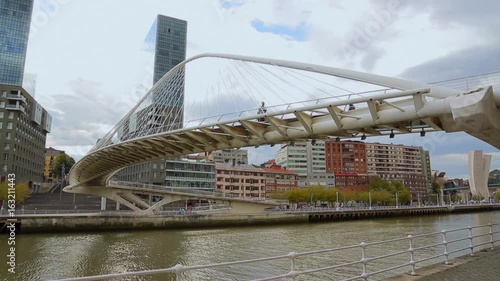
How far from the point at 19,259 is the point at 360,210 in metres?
58.4

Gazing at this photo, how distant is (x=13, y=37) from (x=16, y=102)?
14.6 meters

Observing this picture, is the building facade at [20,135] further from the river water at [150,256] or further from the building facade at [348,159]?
the building facade at [348,159]

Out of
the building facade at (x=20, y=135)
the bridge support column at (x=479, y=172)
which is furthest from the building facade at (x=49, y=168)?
the bridge support column at (x=479, y=172)

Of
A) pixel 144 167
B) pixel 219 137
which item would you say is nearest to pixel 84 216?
pixel 219 137

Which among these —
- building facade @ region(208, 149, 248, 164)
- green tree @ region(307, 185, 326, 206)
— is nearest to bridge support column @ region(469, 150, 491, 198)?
green tree @ region(307, 185, 326, 206)

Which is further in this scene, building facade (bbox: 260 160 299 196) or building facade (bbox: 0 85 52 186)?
building facade (bbox: 260 160 299 196)

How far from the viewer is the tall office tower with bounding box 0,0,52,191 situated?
242 ft

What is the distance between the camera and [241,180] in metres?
92.6

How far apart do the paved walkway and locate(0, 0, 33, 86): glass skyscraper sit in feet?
292

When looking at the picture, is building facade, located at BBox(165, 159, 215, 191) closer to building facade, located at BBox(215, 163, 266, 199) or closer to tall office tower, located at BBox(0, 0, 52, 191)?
building facade, located at BBox(215, 163, 266, 199)

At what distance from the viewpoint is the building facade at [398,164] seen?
137625 millimetres

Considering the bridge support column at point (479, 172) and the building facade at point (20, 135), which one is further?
the bridge support column at point (479, 172)

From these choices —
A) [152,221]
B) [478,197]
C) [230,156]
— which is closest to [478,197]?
[478,197]

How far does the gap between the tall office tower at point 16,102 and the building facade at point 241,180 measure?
41171 millimetres
